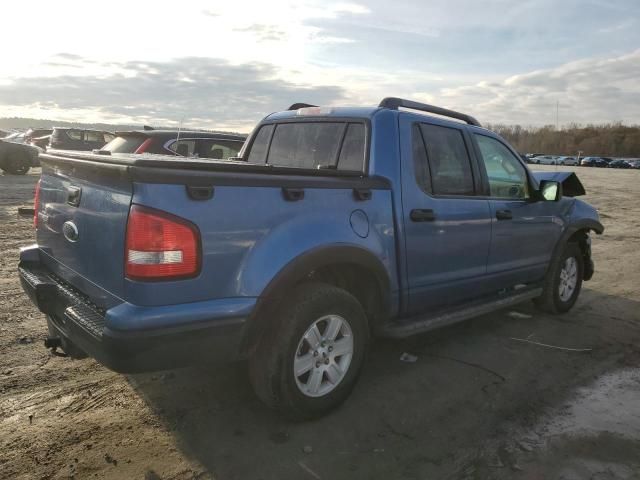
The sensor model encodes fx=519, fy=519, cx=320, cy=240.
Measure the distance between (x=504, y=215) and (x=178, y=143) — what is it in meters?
5.58

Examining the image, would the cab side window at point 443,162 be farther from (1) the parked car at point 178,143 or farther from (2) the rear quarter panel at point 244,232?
(1) the parked car at point 178,143

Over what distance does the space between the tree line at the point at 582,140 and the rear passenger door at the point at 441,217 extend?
86.0 meters

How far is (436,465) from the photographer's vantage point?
9.12 ft

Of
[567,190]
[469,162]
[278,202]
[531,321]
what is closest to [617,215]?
[567,190]

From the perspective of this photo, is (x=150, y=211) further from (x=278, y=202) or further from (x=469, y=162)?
(x=469, y=162)

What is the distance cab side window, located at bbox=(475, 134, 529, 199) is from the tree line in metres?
85.1

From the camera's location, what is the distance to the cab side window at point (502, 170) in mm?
4551

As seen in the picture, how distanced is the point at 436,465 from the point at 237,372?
164 cm

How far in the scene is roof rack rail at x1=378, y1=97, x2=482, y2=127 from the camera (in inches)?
155

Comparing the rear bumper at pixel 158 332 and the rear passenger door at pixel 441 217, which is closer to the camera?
the rear bumper at pixel 158 332

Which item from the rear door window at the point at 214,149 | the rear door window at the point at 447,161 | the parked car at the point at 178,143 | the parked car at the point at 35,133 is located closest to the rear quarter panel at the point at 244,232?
the rear door window at the point at 447,161

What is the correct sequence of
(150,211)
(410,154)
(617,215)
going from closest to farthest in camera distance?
(150,211), (410,154), (617,215)

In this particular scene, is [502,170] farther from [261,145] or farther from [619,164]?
[619,164]

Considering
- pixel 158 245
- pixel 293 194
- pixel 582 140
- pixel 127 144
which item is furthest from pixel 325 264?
pixel 582 140
